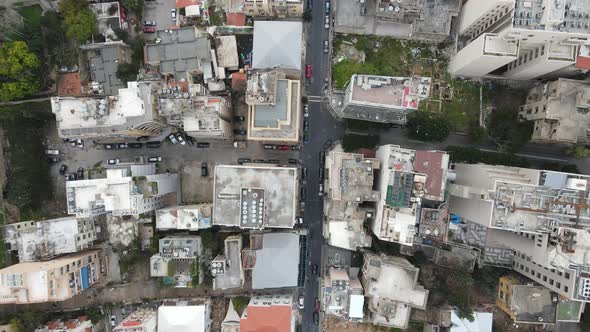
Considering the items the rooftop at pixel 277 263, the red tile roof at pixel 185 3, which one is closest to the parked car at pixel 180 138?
the red tile roof at pixel 185 3

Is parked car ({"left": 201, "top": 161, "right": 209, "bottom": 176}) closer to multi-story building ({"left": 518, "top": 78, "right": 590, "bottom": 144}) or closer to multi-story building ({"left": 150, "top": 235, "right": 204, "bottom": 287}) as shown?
multi-story building ({"left": 150, "top": 235, "right": 204, "bottom": 287})

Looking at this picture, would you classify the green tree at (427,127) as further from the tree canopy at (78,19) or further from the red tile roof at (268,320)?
the tree canopy at (78,19)

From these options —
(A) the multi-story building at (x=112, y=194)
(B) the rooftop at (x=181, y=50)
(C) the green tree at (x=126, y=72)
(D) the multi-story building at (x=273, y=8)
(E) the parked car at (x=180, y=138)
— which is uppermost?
(D) the multi-story building at (x=273, y=8)

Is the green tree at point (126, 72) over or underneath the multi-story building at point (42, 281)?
over

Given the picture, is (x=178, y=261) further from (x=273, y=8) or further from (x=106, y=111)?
(x=273, y=8)

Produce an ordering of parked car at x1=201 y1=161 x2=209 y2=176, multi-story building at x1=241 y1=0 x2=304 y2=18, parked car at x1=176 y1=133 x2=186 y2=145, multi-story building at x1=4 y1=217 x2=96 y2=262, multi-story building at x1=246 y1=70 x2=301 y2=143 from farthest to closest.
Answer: parked car at x1=201 y1=161 x2=209 y2=176 → parked car at x1=176 y1=133 x2=186 y2=145 → multi-story building at x1=241 y1=0 x2=304 y2=18 → multi-story building at x1=4 y1=217 x2=96 y2=262 → multi-story building at x1=246 y1=70 x2=301 y2=143

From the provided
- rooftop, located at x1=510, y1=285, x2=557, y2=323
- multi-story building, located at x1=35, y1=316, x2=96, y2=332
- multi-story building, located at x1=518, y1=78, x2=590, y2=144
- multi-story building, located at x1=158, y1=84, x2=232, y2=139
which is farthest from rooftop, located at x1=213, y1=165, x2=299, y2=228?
multi-story building, located at x1=518, y1=78, x2=590, y2=144
